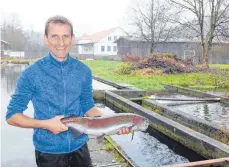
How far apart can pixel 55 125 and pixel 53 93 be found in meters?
0.31

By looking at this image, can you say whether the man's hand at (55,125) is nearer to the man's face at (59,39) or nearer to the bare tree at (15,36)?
the man's face at (59,39)

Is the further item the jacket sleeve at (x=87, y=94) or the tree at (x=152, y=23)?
the tree at (x=152, y=23)

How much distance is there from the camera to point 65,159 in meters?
2.82

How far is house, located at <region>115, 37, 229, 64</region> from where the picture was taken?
44.9m

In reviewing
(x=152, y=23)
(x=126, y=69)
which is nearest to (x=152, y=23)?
(x=152, y=23)

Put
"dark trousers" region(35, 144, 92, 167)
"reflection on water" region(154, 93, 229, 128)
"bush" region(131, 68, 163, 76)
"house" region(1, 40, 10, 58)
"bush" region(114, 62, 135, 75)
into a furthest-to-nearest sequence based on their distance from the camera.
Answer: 1. "house" region(1, 40, 10, 58)
2. "bush" region(114, 62, 135, 75)
3. "bush" region(131, 68, 163, 76)
4. "reflection on water" region(154, 93, 229, 128)
5. "dark trousers" region(35, 144, 92, 167)

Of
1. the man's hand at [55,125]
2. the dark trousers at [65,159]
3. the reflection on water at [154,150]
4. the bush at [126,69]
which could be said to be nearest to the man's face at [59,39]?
the man's hand at [55,125]

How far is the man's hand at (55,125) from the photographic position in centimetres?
255

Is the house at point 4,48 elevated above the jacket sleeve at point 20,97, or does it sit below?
above

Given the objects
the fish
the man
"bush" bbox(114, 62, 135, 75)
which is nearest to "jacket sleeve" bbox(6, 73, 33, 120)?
the man

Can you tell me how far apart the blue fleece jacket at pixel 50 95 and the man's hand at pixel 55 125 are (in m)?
0.16

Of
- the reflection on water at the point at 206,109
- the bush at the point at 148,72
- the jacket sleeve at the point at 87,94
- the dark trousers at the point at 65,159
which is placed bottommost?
the reflection on water at the point at 206,109

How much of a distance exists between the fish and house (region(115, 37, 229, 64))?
39.1m

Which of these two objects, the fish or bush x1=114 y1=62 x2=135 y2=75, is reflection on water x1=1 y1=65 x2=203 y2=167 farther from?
bush x1=114 y1=62 x2=135 y2=75
